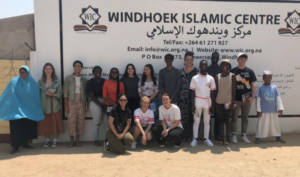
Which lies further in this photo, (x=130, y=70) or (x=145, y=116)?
(x=130, y=70)

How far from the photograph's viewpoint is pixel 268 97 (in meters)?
4.81

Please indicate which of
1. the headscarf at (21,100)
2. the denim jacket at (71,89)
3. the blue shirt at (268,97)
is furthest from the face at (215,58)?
the headscarf at (21,100)

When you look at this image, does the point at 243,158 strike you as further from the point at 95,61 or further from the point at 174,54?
the point at 95,61

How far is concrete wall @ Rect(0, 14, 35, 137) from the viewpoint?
194 inches

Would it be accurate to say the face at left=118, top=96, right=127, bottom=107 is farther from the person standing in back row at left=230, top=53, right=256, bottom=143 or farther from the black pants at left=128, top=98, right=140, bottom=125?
the person standing in back row at left=230, top=53, right=256, bottom=143

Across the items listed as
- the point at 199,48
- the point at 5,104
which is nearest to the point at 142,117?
the point at 199,48

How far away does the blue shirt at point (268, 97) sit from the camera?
4.81 m

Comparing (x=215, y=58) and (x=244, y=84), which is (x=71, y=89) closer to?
(x=215, y=58)

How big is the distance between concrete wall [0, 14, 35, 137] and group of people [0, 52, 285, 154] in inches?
24.9

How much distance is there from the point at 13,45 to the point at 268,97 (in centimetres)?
546

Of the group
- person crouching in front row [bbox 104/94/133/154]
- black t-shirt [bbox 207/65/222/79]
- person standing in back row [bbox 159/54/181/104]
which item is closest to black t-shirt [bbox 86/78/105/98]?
person crouching in front row [bbox 104/94/133/154]

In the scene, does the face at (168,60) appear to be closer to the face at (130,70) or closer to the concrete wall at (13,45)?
the face at (130,70)

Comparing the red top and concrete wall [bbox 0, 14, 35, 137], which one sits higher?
concrete wall [bbox 0, 14, 35, 137]

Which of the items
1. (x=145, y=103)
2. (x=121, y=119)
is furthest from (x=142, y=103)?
(x=121, y=119)
